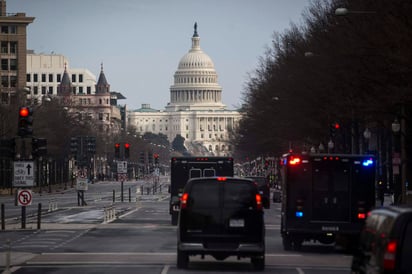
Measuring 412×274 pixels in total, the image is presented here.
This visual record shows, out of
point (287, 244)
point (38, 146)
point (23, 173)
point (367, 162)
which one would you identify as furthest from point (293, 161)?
point (38, 146)

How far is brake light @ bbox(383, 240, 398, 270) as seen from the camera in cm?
1488

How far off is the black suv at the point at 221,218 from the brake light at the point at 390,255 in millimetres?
11394

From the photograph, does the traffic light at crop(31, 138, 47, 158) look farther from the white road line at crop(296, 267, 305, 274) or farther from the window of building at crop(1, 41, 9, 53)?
the window of building at crop(1, 41, 9, 53)

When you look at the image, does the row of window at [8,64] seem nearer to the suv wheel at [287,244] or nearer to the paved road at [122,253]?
the paved road at [122,253]

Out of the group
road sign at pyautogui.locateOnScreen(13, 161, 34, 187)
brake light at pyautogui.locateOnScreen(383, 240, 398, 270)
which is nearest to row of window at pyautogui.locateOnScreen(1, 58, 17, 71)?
road sign at pyautogui.locateOnScreen(13, 161, 34, 187)

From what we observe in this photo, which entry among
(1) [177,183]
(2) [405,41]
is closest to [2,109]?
(1) [177,183]

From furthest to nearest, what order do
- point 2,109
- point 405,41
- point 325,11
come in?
point 2,109 < point 325,11 < point 405,41

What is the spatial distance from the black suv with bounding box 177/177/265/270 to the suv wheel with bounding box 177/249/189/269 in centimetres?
14

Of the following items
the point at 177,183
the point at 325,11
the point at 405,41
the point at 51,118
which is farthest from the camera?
the point at 51,118

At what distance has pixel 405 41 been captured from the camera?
1709 inches

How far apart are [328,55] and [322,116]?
597 inches

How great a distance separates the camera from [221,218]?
86.4 ft

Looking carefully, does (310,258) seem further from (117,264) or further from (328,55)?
(328,55)

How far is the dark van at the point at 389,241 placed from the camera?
14812 mm
